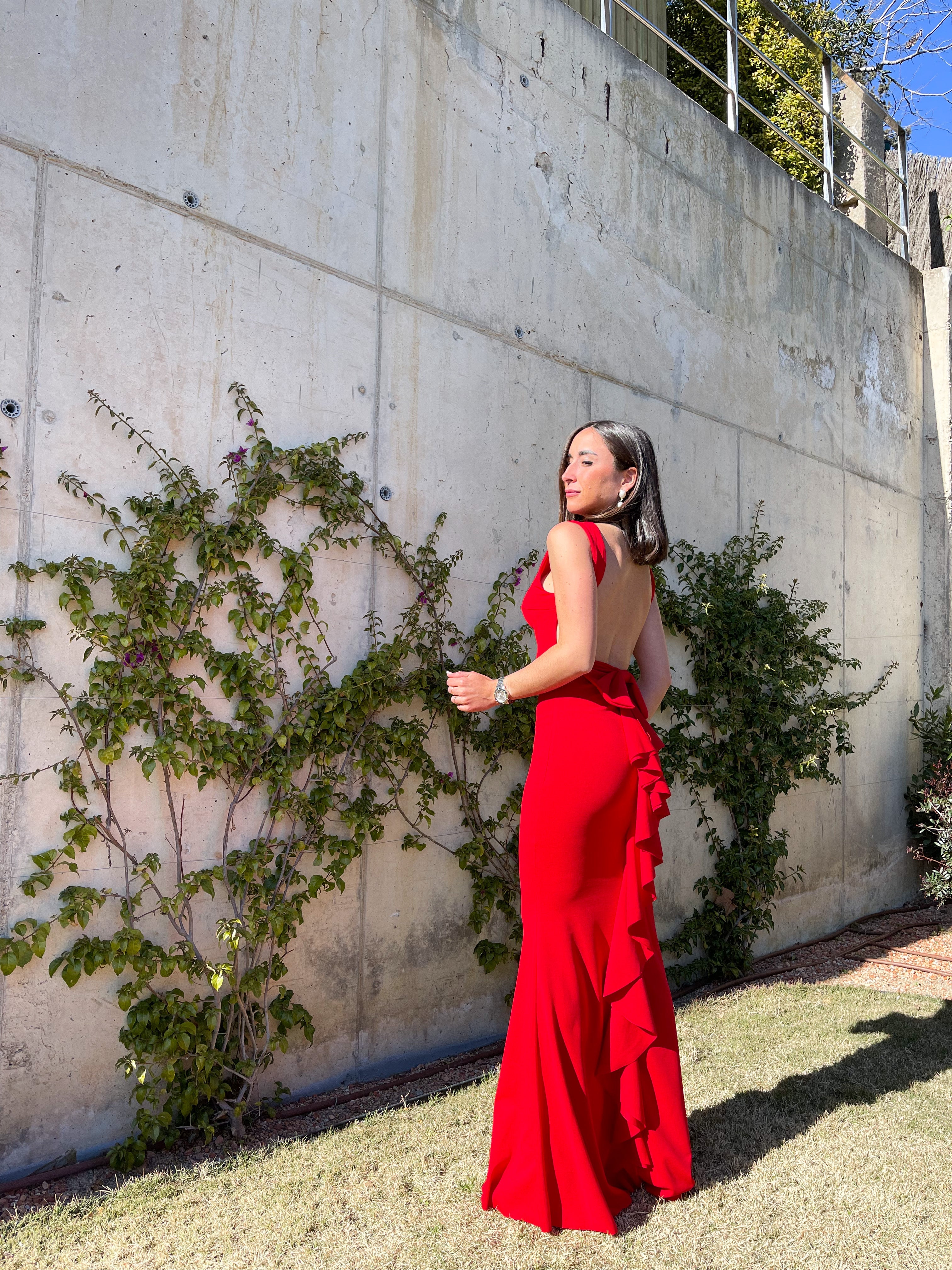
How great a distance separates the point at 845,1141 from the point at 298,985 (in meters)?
1.65

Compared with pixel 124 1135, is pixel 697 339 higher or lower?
higher

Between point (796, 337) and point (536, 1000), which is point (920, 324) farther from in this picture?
point (536, 1000)

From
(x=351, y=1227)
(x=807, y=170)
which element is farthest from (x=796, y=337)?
(x=351, y=1227)

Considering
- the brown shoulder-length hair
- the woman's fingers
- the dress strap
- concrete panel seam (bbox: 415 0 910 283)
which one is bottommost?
the woman's fingers

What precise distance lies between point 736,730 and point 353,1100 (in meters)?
2.69

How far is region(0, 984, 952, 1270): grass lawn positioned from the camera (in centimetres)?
210

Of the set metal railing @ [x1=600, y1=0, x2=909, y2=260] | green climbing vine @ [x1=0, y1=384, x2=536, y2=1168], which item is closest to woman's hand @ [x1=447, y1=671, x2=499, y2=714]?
green climbing vine @ [x1=0, y1=384, x2=536, y2=1168]

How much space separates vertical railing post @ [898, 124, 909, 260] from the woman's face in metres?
6.05

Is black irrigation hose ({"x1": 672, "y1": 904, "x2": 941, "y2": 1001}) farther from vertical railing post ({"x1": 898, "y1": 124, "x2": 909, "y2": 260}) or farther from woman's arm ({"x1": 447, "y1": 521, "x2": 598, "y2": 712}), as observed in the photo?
vertical railing post ({"x1": 898, "y1": 124, "x2": 909, "y2": 260})

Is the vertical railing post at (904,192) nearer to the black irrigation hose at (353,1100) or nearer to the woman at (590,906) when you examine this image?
the woman at (590,906)

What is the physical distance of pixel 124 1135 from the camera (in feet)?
8.37

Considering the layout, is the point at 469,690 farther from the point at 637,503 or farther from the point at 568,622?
the point at 637,503

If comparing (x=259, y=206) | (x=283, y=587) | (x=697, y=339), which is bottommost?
(x=283, y=587)

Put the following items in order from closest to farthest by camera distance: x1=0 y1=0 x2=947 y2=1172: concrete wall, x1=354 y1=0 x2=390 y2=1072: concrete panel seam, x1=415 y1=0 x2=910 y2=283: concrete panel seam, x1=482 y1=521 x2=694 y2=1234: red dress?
x1=482 y1=521 x2=694 y2=1234: red dress → x1=0 y1=0 x2=947 y2=1172: concrete wall → x1=354 y1=0 x2=390 y2=1072: concrete panel seam → x1=415 y1=0 x2=910 y2=283: concrete panel seam
